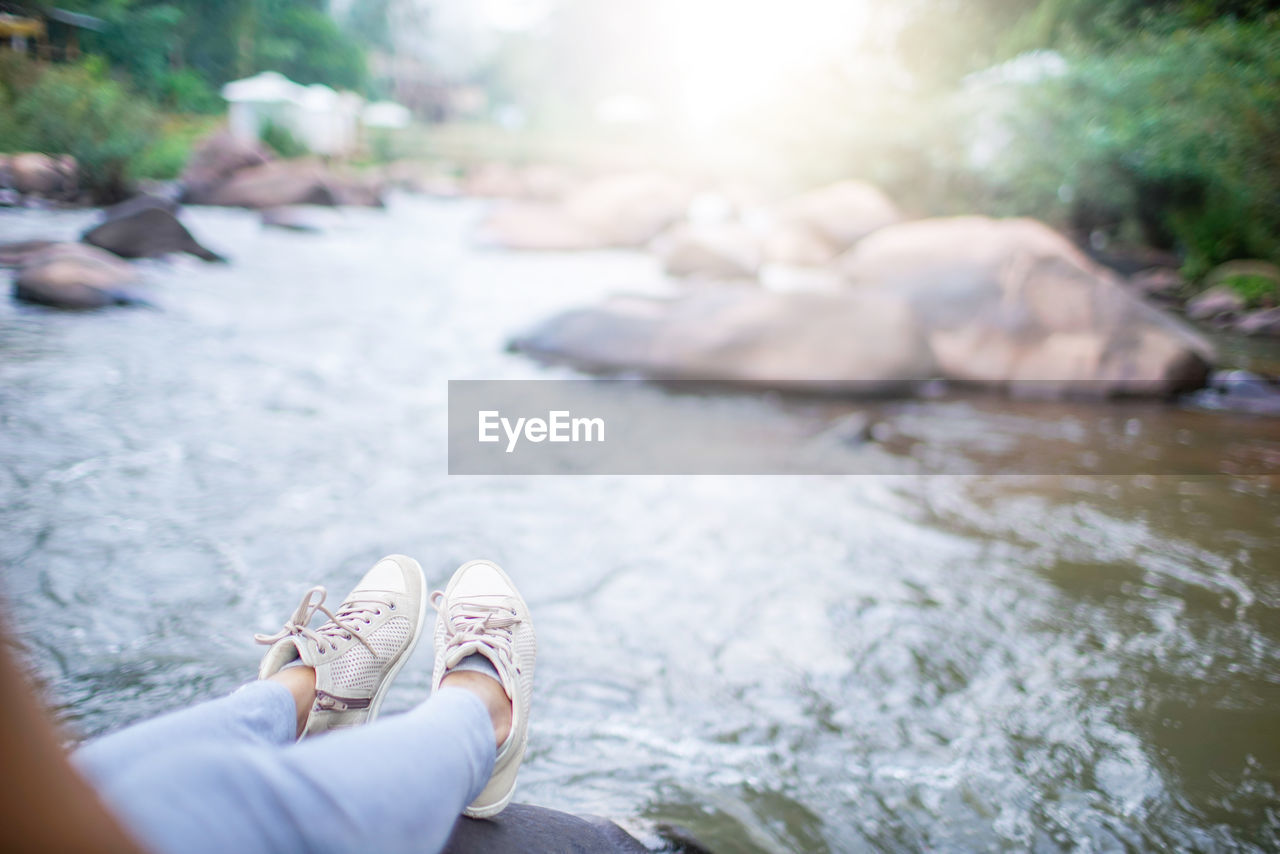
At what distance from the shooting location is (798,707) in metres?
1.96

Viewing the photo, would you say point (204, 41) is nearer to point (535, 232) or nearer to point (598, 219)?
point (535, 232)

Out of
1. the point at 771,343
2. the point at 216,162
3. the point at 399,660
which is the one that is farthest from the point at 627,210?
the point at 399,660

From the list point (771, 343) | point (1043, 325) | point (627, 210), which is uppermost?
point (627, 210)

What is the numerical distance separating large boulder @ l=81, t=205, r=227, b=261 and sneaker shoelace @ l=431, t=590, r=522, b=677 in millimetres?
6285

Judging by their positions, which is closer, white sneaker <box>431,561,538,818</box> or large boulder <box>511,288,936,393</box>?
white sneaker <box>431,561,538,818</box>

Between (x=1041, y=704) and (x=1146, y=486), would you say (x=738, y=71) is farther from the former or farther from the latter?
(x=1041, y=704)

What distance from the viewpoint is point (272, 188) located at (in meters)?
11.0

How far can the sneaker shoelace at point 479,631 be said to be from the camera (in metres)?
1.50

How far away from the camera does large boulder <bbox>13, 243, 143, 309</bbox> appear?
4.94 m

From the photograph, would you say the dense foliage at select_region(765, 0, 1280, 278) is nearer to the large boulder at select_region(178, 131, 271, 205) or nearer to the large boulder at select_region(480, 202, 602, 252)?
the large boulder at select_region(480, 202, 602, 252)

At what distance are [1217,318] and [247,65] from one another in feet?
29.1

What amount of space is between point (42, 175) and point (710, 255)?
638cm

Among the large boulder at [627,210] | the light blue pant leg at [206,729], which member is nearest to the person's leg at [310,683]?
the light blue pant leg at [206,729]

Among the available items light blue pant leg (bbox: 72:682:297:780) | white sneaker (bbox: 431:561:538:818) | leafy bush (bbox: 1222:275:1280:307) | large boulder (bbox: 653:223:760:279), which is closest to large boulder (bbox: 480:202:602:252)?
large boulder (bbox: 653:223:760:279)
